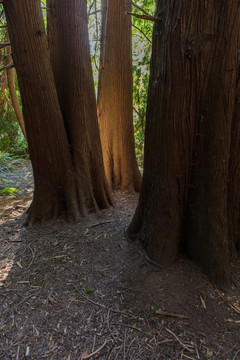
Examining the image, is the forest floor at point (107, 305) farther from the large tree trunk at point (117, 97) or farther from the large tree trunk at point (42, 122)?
the large tree trunk at point (117, 97)

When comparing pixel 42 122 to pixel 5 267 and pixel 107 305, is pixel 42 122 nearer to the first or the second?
pixel 5 267

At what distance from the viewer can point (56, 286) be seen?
2244mm

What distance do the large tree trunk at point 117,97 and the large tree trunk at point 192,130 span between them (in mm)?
2194

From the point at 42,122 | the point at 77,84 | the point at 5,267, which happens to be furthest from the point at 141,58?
the point at 5,267

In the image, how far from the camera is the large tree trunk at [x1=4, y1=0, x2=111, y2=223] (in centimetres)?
274

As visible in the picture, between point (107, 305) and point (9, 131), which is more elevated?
point (9, 131)

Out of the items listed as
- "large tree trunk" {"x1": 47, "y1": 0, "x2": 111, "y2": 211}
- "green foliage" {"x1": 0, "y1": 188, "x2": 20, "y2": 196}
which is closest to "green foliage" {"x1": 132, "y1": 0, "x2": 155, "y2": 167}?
"large tree trunk" {"x1": 47, "y1": 0, "x2": 111, "y2": 211}

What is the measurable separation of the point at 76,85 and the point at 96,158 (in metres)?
1.03

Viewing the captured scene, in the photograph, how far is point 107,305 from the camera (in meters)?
2.02

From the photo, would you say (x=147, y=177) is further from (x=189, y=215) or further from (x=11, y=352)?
(x=11, y=352)

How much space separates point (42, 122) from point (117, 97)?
183 cm

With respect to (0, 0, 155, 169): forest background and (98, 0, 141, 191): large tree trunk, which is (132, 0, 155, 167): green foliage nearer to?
(0, 0, 155, 169): forest background

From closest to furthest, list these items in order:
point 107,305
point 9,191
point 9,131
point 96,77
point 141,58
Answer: point 107,305, point 9,191, point 141,58, point 96,77, point 9,131

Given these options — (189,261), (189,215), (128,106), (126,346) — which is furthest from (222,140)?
(128,106)
